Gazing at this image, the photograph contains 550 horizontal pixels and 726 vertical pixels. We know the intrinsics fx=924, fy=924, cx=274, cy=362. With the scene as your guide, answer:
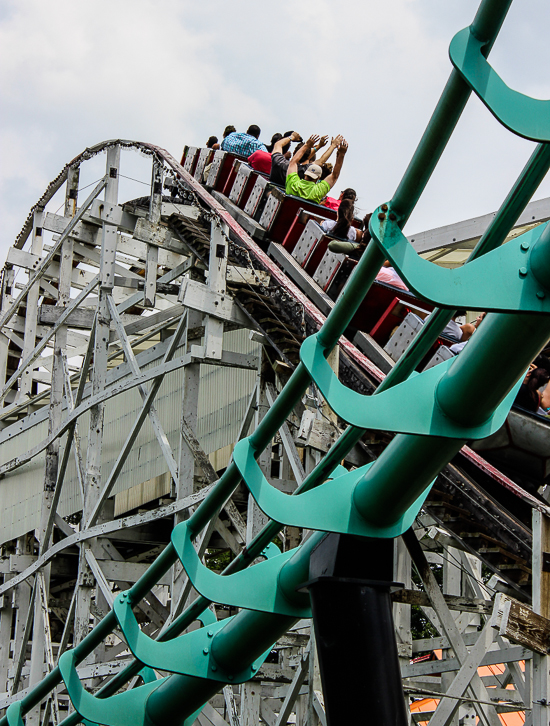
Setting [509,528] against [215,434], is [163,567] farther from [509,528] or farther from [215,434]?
[215,434]

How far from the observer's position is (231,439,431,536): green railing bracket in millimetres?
2436

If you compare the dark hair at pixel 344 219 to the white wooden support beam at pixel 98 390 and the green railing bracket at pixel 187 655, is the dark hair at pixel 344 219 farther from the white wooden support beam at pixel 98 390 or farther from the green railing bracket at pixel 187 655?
the green railing bracket at pixel 187 655

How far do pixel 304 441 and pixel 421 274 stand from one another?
4093 millimetres

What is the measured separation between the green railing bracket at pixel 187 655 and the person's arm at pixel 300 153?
7.27 meters

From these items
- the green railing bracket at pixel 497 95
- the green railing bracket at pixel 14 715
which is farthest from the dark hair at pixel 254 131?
the green railing bracket at pixel 497 95

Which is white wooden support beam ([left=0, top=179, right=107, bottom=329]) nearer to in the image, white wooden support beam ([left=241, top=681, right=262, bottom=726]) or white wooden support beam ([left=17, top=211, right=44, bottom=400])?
white wooden support beam ([left=17, top=211, right=44, bottom=400])

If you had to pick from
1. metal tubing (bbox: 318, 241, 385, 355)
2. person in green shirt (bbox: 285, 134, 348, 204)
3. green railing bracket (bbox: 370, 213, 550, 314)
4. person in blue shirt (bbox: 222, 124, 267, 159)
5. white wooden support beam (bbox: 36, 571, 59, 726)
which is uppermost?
person in blue shirt (bbox: 222, 124, 267, 159)

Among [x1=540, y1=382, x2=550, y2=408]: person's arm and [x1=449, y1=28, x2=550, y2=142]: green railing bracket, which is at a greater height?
[x1=540, y1=382, x2=550, y2=408]: person's arm

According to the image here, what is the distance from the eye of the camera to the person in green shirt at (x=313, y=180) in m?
9.77

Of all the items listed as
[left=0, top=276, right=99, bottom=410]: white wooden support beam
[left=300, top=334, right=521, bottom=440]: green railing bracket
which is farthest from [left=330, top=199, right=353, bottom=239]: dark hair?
[left=300, top=334, right=521, bottom=440]: green railing bracket

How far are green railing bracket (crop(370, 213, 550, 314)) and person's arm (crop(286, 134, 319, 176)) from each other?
833 centimetres

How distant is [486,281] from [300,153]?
879 centimetres

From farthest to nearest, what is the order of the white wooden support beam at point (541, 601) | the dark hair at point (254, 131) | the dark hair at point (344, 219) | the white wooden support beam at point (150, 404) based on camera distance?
the dark hair at point (254, 131)
the dark hair at point (344, 219)
the white wooden support beam at point (150, 404)
the white wooden support beam at point (541, 601)

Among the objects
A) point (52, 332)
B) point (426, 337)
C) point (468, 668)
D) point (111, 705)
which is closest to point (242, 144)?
point (52, 332)
